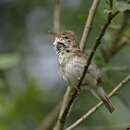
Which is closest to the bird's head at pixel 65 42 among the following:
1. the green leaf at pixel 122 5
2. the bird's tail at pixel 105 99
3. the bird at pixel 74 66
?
the bird at pixel 74 66

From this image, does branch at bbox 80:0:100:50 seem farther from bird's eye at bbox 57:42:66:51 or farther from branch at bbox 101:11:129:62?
branch at bbox 101:11:129:62

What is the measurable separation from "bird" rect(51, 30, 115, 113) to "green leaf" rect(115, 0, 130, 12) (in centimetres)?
84

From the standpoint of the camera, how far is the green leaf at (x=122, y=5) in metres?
3.83

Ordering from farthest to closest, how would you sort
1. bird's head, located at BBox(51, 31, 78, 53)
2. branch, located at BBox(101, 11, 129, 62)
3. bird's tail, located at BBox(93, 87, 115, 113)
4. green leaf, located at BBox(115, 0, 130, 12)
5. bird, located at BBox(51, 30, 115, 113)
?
branch, located at BBox(101, 11, 129, 62), bird's head, located at BBox(51, 31, 78, 53), bird, located at BBox(51, 30, 115, 113), bird's tail, located at BBox(93, 87, 115, 113), green leaf, located at BBox(115, 0, 130, 12)

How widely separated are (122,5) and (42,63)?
3866 millimetres

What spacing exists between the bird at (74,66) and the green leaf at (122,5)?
836 millimetres

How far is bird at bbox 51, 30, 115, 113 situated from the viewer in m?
4.93

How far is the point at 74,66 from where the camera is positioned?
16.5 ft

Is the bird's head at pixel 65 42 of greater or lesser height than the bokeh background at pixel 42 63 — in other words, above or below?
above

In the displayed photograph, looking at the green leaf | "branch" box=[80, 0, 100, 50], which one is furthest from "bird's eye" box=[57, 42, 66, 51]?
the green leaf

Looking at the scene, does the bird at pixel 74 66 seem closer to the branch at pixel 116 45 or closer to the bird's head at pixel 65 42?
the bird's head at pixel 65 42

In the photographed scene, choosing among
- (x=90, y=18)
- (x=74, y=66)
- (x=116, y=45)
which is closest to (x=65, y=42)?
(x=74, y=66)

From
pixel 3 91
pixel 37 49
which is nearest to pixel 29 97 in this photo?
pixel 3 91

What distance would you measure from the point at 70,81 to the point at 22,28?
11.0ft
